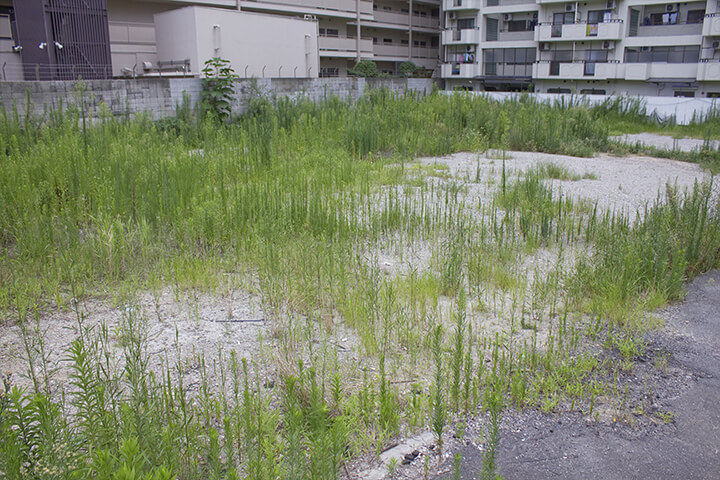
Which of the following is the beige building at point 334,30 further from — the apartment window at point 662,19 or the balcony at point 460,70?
the apartment window at point 662,19

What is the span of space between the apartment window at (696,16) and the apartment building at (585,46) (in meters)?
0.05

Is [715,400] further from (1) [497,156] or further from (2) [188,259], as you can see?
(1) [497,156]

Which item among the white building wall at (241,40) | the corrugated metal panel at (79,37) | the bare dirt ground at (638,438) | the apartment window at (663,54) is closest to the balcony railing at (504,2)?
the apartment window at (663,54)

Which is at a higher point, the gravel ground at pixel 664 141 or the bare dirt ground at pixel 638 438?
the gravel ground at pixel 664 141

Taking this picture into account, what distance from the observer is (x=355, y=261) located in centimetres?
544

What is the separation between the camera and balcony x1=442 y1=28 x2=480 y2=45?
3912 centimetres

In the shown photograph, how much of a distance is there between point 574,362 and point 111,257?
3.87 meters

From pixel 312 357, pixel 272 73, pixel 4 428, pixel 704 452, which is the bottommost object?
pixel 704 452

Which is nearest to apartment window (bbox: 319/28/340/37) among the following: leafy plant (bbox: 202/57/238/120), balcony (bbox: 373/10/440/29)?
balcony (bbox: 373/10/440/29)

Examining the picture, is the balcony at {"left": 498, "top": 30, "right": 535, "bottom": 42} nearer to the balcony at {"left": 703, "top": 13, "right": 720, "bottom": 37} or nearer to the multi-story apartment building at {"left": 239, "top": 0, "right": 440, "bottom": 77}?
the multi-story apartment building at {"left": 239, "top": 0, "right": 440, "bottom": 77}

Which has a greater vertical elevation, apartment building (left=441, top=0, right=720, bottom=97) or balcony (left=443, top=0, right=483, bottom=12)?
balcony (left=443, top=0, right=483, bottom=12)

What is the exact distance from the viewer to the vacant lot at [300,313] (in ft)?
9.02

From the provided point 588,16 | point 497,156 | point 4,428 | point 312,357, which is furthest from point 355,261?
point 588,16

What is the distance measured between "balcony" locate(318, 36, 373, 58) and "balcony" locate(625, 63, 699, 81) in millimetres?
15556
